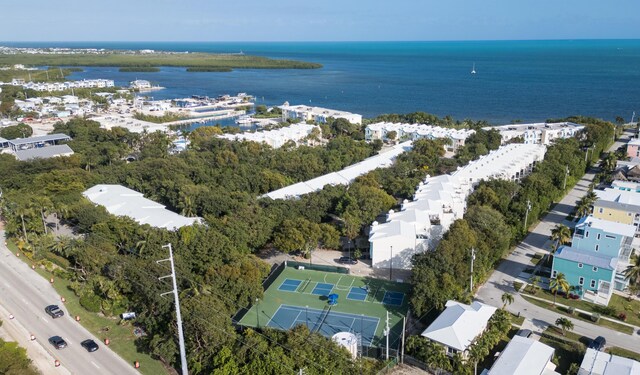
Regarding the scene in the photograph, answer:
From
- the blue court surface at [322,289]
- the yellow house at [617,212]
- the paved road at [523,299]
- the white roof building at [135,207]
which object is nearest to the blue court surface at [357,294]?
the blue court surface at [322,289]

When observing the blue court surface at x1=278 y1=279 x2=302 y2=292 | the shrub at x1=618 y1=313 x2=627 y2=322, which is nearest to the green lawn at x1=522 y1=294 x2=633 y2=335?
the shrub at x1=618 y1=313 x2=627 y2=322

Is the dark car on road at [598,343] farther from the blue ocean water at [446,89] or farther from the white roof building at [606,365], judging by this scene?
the blue ocean water at [446,89]

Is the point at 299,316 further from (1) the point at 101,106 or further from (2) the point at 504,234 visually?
(1) the point at 101,106

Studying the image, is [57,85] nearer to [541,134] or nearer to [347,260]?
[541,134]

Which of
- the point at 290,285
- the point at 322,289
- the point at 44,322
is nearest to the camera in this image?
the point at 44,322

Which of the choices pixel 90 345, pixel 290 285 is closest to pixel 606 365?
pixel 290 285

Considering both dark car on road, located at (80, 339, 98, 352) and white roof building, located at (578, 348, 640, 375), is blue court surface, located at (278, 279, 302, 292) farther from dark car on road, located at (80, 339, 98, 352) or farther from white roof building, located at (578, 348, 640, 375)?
white roof building, located at (578, 348, 640, 375)

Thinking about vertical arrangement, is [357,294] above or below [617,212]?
below
